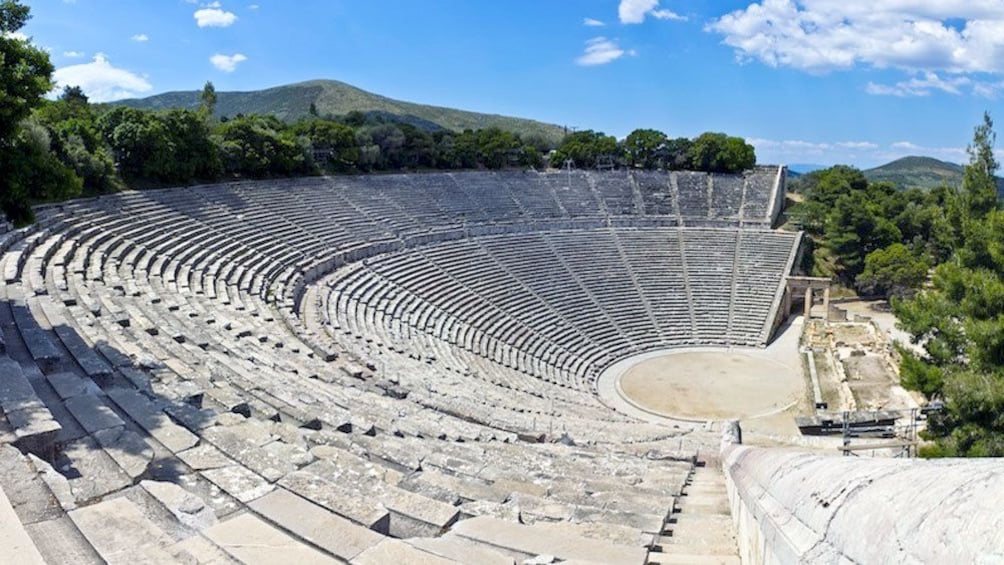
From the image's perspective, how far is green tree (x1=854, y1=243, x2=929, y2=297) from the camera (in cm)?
3181

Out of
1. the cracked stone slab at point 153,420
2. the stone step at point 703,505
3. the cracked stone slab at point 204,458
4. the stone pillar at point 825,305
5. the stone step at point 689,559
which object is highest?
the cracked stone slab at point 153,420

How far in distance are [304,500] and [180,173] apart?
26.5 m

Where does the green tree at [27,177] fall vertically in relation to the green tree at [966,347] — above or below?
above

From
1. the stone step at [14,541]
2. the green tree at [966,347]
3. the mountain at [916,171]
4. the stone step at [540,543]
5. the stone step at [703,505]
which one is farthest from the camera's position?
the mountain at [916,171]

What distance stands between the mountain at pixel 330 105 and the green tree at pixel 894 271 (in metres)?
77.0

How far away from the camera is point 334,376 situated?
11.9 metres

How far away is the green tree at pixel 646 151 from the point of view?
47094mm

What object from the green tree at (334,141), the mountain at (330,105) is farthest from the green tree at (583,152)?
the mountain at (330,105)

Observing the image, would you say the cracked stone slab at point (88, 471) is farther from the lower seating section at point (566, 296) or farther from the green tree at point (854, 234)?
the green tree at point (854, 234)

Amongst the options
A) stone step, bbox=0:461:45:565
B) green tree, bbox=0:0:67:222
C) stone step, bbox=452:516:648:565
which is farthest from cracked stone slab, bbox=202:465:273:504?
green tree, bbox=0:0:67:222

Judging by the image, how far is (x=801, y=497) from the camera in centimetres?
279

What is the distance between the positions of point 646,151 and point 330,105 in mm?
79018

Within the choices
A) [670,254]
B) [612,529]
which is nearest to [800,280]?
[670,254]

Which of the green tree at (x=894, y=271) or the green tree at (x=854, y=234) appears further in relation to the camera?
the green tree at (x=854, y=234)
